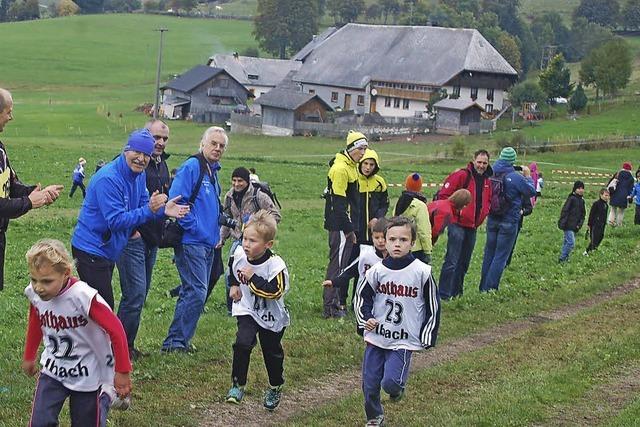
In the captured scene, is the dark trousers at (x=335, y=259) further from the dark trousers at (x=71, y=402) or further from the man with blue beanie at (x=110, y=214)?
the dark trousers at (x=71, y=402)

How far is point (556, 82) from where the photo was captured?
9619 cm

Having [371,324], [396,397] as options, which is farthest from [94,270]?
[396,397]

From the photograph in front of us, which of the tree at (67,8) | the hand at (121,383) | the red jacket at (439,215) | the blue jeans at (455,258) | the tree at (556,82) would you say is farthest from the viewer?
the tree at (67,8)

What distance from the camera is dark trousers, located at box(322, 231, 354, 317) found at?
42.3 feet

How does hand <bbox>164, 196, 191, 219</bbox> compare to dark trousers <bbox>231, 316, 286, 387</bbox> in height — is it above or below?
above

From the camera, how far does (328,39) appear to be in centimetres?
11481

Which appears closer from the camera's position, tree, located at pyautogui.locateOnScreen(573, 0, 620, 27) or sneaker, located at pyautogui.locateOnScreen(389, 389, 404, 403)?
sneaker, located at pyautogui.locateOnScreen(389, 389, 404, 403)

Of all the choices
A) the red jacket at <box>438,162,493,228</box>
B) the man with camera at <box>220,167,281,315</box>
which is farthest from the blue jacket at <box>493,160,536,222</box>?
the man with camera at <box>220,167,281,315</box>

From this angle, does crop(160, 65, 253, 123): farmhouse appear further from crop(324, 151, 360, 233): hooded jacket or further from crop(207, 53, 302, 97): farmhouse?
crop(324, 151, 360, 233): hooded jacket

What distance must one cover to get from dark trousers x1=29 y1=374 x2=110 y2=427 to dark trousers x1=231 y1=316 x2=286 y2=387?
2.10 meters

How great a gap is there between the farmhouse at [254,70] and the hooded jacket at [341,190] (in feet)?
336

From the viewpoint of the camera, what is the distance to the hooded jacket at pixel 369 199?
12.8m

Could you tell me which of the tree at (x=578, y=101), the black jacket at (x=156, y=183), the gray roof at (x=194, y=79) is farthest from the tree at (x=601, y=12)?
the black jacket at (x=156, y=183)

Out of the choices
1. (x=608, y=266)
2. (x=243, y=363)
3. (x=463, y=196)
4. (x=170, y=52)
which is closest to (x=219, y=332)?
(x=243, y=363)
